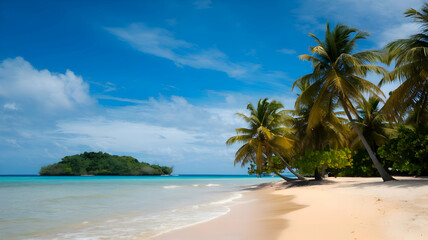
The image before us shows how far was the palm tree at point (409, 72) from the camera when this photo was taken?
1187 cm

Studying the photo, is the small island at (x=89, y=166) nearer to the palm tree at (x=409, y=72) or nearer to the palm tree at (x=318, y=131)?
the palm tree at (x=318, y=131)

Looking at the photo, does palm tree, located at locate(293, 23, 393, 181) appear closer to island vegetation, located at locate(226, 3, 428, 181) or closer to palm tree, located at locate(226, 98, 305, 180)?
island vegetation, located at locate(226, 3, 428, 181)

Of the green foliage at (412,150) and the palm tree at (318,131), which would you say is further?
the palm tree at (318,131)

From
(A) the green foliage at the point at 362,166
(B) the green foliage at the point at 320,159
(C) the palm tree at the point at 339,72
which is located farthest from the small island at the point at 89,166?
(C) the palm tree at the point at 339,72

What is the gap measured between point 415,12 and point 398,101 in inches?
165

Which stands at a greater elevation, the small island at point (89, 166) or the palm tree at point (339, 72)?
the palm tree at point (339, 72)

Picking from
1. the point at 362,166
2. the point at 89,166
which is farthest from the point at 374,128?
the point at 89,166

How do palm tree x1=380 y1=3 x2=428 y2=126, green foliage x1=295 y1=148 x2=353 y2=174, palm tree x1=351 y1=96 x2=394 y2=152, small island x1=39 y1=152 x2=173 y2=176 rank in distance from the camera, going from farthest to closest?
small island x1=39 y1=152 x2=173 y2=176, palm tree x1=351 y1=96 x2=394 y2=152, green foliage x1=295 y1=148 x2=353 y2=174, palm tree x1=380 y1=3 x2=428 y2=126

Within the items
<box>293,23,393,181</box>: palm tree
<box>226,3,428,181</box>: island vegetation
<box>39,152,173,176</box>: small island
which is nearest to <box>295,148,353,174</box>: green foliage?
<box>226,3,428,181</box>: island vegetation

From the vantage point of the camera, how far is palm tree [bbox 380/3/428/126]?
11.9 meters

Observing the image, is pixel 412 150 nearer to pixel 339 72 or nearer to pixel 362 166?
pixel 339 72

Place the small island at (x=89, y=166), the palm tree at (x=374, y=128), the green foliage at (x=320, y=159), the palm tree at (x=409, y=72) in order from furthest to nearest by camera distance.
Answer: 1. the small island at (x=89, y=166)
2. the palm tree at (x=374, y=128)
3. the green foliage at (x=320, y=159)
4. the palm tree at (x=409, y=72)

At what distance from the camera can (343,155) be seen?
18500 mm

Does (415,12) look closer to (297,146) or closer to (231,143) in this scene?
(297,146)
